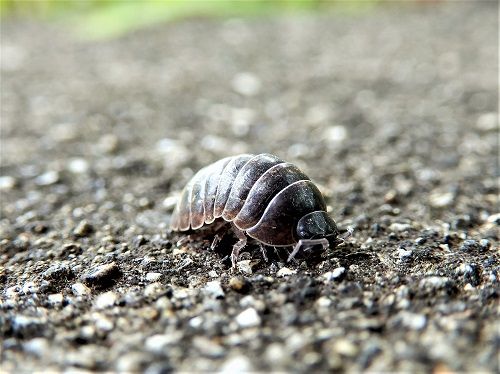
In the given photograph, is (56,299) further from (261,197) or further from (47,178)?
(47,178)

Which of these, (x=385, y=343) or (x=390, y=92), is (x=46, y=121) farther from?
(x=385, y=343)

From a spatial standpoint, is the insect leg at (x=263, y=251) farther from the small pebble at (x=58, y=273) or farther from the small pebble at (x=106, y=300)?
the small pebble at (x=58, y=273)

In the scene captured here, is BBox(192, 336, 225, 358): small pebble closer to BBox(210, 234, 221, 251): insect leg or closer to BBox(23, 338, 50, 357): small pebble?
BBox(23, 338, 50, 357): small pebble

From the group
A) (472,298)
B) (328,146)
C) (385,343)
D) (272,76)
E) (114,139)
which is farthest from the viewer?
(272,76)

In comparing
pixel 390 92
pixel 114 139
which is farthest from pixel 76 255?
pixel 390 92

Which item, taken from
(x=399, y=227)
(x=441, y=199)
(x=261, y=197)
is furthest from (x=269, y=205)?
(x=441, y=199)

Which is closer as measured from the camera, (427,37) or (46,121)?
(46,121)
